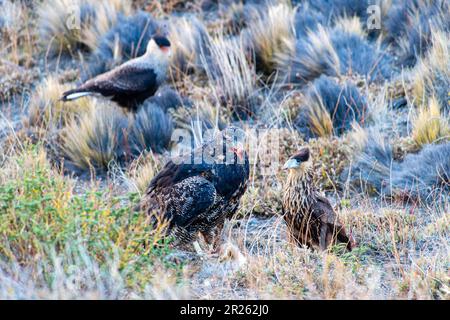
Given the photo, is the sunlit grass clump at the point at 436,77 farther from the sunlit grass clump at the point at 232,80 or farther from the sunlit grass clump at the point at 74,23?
the sunlit grass clump at the point at 74,23

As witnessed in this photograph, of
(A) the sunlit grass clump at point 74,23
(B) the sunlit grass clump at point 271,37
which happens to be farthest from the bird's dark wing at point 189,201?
(A) the sunlit grass clump at point 74,23

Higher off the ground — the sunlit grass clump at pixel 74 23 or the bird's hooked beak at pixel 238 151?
the bird's hooked beak at pixel 238 151

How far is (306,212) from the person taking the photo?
6898mm

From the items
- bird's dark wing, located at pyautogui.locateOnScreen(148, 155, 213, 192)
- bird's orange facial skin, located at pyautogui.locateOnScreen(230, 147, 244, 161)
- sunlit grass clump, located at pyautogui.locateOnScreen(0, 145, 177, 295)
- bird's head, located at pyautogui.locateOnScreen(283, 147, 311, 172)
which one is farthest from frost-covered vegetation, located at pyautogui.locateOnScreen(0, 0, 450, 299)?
bird's orange facial skin, located at pyautogui.locateOnScreen(230, 147, 244, 161)

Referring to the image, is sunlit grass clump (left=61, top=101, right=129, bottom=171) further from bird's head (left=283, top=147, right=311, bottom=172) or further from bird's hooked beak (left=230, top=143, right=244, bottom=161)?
bird's hooked beak (left=230, top=143, right=244, bottom=161)

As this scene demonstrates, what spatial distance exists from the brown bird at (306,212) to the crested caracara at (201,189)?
579 mm

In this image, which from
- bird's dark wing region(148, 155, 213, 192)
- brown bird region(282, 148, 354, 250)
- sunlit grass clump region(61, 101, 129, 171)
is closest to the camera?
bird's dark wing region(148, 155, 213, 192)

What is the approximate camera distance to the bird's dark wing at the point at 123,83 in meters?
10.1

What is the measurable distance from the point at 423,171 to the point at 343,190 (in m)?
0.81

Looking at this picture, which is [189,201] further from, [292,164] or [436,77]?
[436,77]

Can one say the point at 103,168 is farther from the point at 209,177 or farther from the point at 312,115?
the point at 209,177

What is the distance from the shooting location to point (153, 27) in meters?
12.2

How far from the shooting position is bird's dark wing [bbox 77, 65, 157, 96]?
33.1 ft
